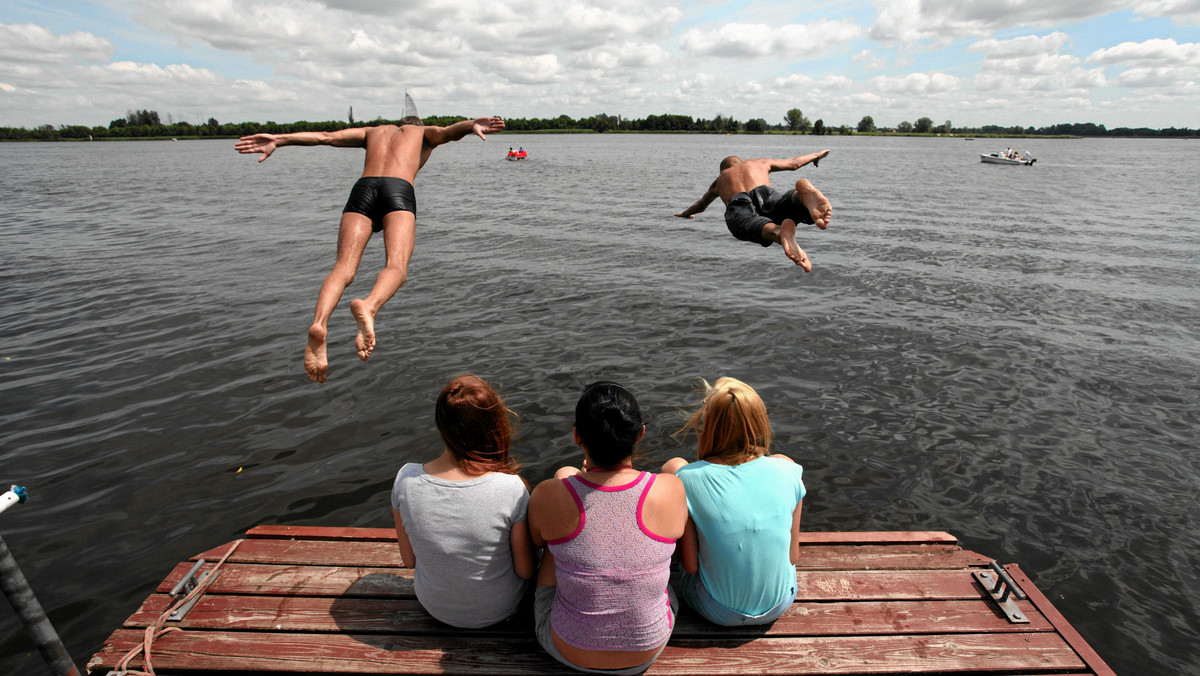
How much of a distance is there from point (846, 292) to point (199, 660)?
46.5 ft

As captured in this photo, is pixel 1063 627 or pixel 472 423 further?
pixel 1063 627

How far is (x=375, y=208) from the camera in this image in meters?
6.36

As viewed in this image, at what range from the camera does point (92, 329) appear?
12031mm

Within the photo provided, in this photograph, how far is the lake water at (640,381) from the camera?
6449mm

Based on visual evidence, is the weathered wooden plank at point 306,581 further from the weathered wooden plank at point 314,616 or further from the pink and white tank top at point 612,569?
the pink and white tank top at point 612,569

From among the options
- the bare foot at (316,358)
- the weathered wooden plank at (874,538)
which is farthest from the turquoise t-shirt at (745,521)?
the bare foot at (316,358)

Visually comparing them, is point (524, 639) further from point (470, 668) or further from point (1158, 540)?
point (1158, 540)

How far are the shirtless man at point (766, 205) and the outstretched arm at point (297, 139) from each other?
4.84m

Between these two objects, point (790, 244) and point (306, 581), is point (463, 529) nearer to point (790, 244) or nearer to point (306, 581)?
point (306, 581)

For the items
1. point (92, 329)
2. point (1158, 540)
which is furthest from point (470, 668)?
point (92, 329)

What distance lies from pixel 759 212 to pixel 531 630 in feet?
21.8

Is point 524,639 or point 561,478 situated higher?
point 561,478

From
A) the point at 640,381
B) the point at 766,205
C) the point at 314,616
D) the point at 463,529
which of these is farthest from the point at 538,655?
the point at 766,205

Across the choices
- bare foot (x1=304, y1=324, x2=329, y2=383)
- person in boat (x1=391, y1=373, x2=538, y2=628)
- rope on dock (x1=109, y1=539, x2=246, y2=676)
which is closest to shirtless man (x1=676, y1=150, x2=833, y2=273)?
person in boat (x1=391, y1=373, x2=538, y2=628)
